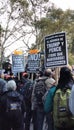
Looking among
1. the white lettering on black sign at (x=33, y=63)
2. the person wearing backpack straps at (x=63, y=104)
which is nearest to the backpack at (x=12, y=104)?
the person wearing backpack straps at (x=63, y=104)

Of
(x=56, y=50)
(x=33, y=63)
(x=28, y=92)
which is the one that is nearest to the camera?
(x=56, y=50)

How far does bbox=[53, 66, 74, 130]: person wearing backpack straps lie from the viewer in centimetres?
677

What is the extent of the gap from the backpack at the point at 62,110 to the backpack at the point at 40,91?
392 centimetres

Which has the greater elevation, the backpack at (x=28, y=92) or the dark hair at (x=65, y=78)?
the dark hair at (x=65, y=78)

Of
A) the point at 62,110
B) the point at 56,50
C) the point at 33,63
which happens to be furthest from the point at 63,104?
the point at 33,63

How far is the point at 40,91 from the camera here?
10.9 metres

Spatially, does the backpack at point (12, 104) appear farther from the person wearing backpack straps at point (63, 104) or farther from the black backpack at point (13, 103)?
the person wearing backpack straps at point (63, 104)

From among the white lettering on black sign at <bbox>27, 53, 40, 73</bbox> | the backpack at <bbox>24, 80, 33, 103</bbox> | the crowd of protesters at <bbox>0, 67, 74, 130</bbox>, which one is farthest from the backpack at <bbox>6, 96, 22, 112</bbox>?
the white lettering on black sign at <bbox>27, 53, 40, 73</bbox>

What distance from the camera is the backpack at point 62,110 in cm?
677

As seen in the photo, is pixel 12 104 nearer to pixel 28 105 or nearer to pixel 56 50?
pixel 56 50

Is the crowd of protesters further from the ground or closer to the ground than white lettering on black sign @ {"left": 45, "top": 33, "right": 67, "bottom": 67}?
closer to the ground

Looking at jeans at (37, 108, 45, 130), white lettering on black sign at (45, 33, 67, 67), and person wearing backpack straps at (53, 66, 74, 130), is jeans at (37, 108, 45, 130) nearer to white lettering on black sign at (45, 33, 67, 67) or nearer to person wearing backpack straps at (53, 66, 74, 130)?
white lettering on black sign at (45, 33, 67, 67)

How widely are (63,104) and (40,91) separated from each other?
413cm

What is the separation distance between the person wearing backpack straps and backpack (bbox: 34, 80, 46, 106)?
3.80 meters
